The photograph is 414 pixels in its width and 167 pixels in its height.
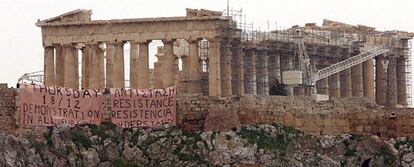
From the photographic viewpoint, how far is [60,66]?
84500 mm

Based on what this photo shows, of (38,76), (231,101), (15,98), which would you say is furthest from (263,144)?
(38,76)

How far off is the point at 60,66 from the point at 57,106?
28.1m

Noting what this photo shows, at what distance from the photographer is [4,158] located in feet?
170

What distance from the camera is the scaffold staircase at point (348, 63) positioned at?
88.4 m

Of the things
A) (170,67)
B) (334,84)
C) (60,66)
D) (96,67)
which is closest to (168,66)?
(170,67)

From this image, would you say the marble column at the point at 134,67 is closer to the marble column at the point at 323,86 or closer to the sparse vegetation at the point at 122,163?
the marble column at the point at 323,86

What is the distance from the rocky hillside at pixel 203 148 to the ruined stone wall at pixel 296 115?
2.14 ft

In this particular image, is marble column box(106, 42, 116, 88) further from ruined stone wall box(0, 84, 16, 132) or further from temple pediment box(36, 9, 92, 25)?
ruined stone wall box(0, 84, 16, 132)

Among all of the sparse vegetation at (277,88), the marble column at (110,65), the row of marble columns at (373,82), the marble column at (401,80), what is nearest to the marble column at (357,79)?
the row of marble columns at (373,82)

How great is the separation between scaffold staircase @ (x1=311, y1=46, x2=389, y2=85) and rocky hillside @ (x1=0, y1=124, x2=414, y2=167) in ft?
91.5

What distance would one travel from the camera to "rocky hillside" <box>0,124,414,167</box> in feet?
179

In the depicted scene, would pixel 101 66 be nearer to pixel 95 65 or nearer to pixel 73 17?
pixel 95 65

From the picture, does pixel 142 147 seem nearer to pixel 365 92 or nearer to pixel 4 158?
pixel 4 158

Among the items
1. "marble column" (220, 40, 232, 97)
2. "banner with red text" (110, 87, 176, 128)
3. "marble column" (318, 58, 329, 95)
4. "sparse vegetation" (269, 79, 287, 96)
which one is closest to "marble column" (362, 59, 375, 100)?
"marble column" (318, 58, 329, 95)
